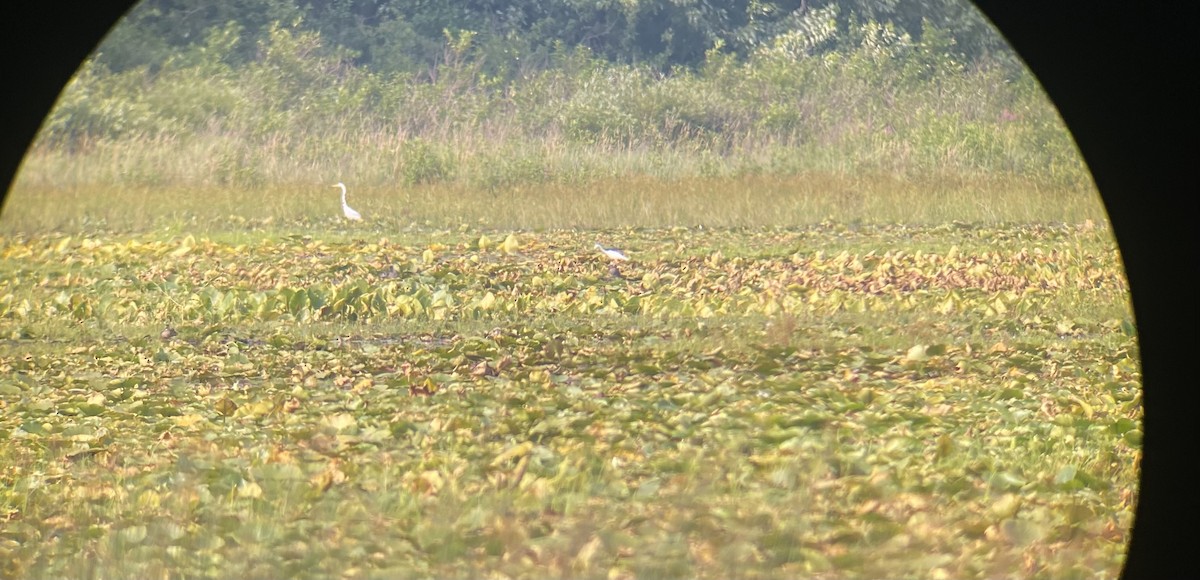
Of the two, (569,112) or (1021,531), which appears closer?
(1021,531)

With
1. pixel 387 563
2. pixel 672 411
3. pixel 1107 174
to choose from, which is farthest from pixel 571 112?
pixel 1107 174

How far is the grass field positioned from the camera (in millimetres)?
4113

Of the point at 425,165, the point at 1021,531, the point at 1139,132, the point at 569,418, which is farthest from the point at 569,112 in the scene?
the point at 1139,132

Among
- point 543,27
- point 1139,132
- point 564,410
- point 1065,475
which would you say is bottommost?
point 543,27

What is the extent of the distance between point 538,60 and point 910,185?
940 centimetres

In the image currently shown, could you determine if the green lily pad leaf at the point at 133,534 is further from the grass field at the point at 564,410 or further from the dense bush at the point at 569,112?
the dense bush at the point at 569,112

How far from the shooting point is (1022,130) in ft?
61.8

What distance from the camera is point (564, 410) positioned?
564 centimetres

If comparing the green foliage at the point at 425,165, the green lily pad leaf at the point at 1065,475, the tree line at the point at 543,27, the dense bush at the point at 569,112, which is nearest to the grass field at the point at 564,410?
the green lily pad leaf at the point at 1065,475

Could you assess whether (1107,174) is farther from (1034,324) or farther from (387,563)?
(1034,324)

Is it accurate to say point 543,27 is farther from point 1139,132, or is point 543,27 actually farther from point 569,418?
point 1139,132

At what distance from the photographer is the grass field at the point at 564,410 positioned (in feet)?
13.5

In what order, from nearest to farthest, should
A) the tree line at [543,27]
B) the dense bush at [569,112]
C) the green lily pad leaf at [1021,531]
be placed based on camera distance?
the green lily pad leaf at [1021,531] < the dense bush at [569,112] < the tree line at [543,27]

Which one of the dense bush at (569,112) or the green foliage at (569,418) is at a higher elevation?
the green foliage at (569,418)
